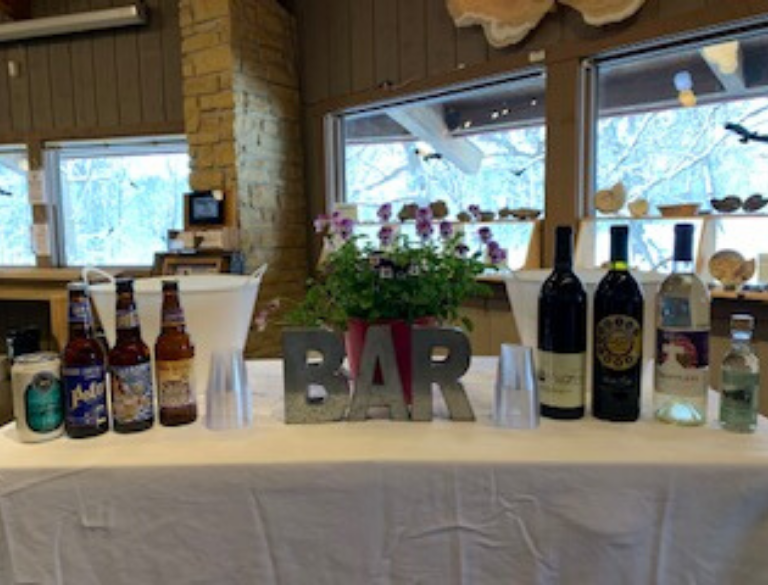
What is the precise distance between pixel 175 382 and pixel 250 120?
288 cm

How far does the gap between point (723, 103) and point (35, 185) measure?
14.8ft

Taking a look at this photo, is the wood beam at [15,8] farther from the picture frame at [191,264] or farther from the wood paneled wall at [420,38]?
the picture frame at [191,264]

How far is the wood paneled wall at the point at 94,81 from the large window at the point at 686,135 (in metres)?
2.91

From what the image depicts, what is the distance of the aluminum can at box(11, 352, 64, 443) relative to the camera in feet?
3.09

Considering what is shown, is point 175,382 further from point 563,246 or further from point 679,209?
point 679,209

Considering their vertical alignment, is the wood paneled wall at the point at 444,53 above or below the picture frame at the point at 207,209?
above

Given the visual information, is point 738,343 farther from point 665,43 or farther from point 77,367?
point 665,43

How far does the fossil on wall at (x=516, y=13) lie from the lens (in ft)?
8.02

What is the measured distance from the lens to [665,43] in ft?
7.95

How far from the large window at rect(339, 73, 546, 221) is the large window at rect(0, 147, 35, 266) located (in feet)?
8.57

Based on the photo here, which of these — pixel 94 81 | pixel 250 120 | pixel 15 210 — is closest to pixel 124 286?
pixel 250 120

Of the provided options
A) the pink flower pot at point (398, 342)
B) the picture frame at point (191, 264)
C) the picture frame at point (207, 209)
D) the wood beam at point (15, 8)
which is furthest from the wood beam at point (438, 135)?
the wood beam at point (15, 8)

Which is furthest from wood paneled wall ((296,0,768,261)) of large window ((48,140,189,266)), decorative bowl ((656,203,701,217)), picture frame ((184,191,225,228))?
large window ((48,140,189,266))

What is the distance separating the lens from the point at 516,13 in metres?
2.74
